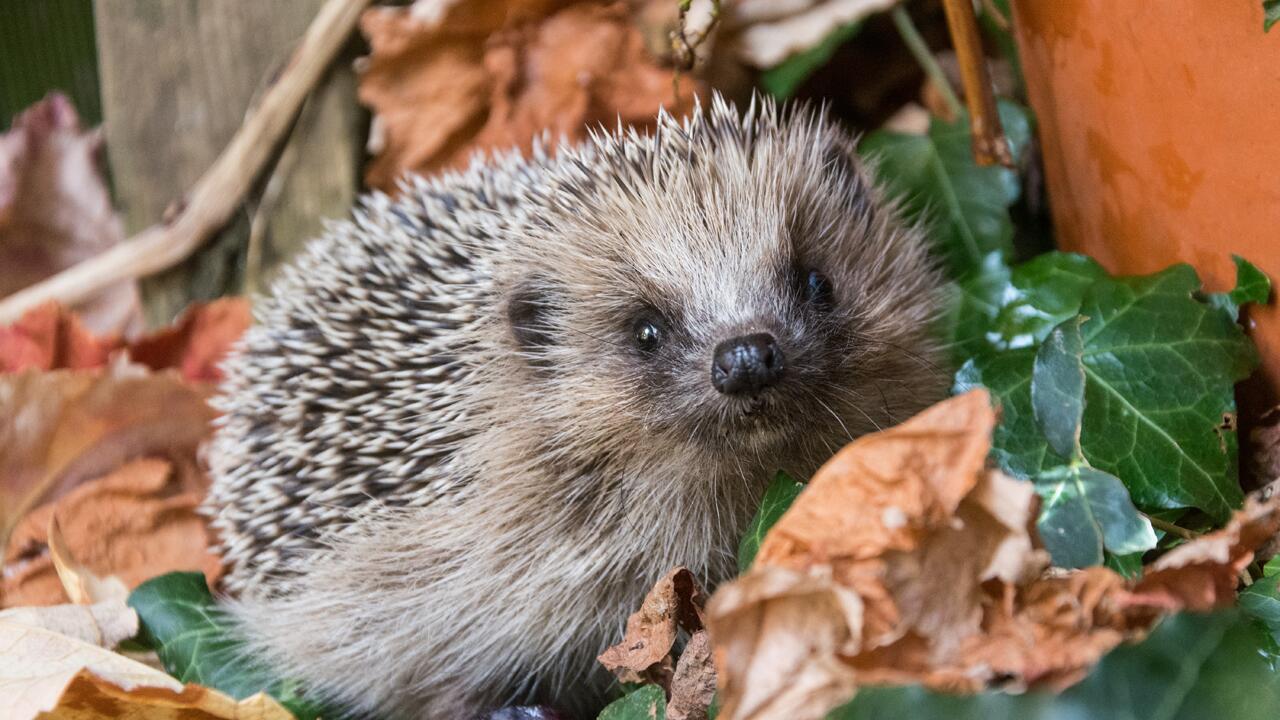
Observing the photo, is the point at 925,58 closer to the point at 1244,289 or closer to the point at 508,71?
the point at 508,71

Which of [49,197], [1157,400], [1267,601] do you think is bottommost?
[1267,601]

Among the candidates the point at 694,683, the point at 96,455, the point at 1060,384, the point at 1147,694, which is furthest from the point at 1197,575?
the point at 96,455

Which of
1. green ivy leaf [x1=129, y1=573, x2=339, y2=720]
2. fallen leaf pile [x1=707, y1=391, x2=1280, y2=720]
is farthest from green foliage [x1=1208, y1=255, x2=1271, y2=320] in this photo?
green ivy leaf [x1=129, y1=573, x2=339, y2=720]

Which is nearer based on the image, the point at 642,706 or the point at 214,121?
the point at 642,706

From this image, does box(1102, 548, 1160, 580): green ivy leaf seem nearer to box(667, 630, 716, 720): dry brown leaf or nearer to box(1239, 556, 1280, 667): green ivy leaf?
box(1239, 556, 1280, 667): green ivy leaf

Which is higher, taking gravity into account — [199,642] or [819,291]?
[819,291]

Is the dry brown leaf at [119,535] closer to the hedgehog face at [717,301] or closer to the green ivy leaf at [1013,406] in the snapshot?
the hedgehog face at [717,301]
